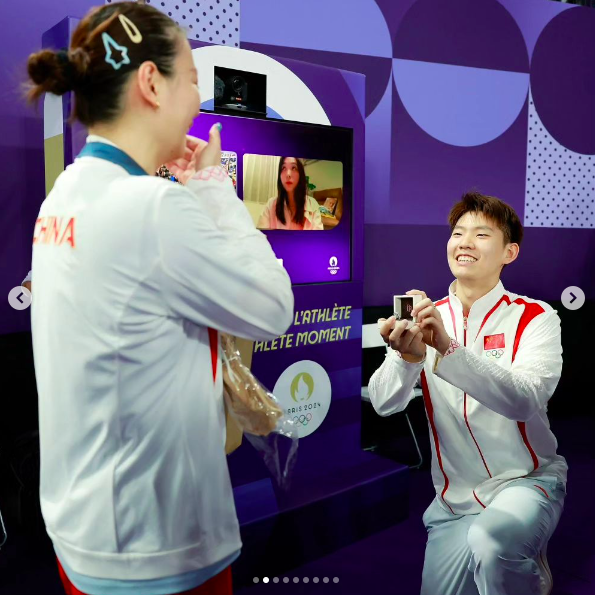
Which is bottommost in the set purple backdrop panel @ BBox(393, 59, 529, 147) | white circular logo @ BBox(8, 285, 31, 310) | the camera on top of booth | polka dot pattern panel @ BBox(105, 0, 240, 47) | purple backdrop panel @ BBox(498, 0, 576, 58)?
white circular logo @ BBox(8, 285, 31, 310)

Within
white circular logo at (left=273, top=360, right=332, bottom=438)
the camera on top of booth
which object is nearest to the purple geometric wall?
the camera on top of booth

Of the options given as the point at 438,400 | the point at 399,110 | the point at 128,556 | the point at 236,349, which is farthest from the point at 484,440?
the point at 399,110

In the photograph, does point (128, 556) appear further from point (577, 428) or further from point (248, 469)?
point (577, 428)

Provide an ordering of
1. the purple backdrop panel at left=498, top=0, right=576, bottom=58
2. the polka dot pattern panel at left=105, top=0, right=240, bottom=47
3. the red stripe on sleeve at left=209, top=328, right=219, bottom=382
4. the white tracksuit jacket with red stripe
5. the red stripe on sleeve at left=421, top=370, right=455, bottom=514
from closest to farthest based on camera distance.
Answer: the red stripe on sleeve at left=209, top=328, right=219, bottom=382 → the white tracksuit jacket with red stripe → the red stripe on sleeve at left=421, top=370, right=455, bottom=514 → the polka dot pattern panel at left=105, top=0, right=240, bottom=47 → the purple backdrop panel at left=498, top=0, right=576, bottom=58

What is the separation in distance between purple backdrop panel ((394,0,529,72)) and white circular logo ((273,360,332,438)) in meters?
2.30

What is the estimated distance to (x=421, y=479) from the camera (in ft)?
12.8

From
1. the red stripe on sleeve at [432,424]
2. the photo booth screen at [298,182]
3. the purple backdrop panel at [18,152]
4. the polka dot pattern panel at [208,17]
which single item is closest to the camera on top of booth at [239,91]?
the photo booth screen at [298,182]

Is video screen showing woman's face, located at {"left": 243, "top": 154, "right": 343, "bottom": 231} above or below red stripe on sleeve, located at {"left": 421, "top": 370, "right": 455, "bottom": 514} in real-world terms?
above

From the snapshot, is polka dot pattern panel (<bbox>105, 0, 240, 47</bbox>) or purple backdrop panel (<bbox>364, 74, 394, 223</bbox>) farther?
purple backdrop panel (<bbox>364, 74, 394, 223</bbox>)

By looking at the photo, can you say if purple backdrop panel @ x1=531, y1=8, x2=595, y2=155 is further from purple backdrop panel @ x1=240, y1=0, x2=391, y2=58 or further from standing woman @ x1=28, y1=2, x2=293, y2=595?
standing woman @ x1=28, y1=2, x2=293, y2=595

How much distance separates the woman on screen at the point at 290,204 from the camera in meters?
2.95

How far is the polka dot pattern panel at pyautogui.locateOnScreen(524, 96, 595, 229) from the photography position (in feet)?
16.0

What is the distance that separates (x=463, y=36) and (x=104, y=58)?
157 inches

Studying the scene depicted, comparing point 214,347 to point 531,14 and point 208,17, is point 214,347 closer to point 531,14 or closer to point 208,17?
point 208,17
